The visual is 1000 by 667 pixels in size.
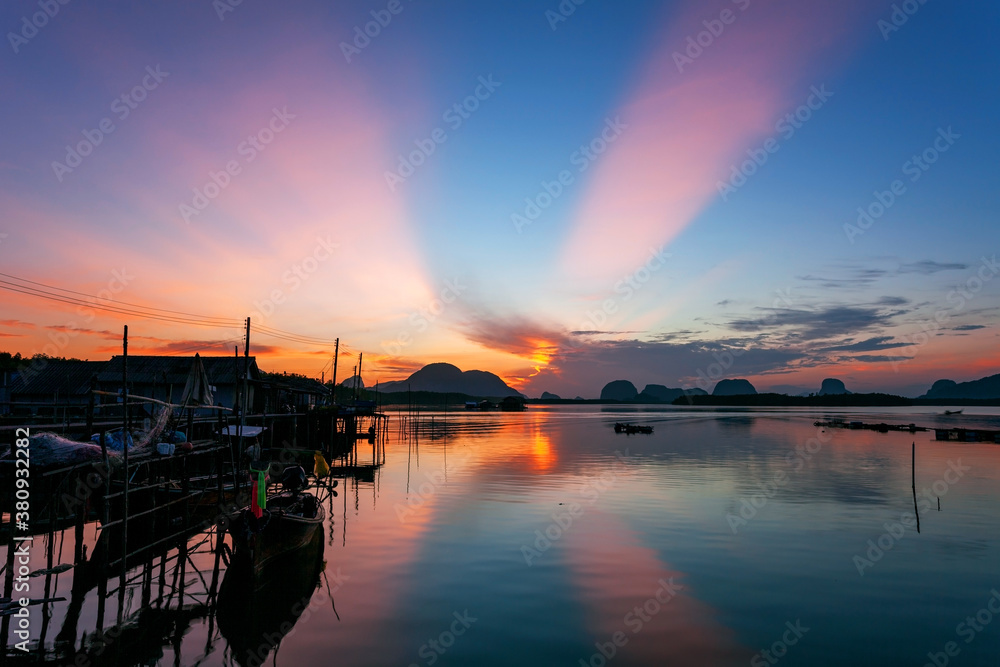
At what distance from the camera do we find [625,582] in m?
15.8

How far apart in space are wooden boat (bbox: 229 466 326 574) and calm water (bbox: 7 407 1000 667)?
32.8 inches

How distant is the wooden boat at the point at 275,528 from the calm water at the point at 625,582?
0.83 m

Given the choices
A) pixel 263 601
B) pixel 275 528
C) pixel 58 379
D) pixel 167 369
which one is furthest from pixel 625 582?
pixel 58 379

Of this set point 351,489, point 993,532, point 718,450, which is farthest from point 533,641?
point 718,450

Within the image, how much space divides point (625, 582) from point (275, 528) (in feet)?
31.8

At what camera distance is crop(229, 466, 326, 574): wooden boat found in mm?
14680

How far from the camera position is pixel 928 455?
154 ft

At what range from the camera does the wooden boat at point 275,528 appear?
1468 centimetres

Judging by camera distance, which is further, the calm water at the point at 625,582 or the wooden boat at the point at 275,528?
the wooden boat at the point at 275,528

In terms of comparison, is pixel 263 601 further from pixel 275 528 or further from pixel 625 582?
pixel 625 582

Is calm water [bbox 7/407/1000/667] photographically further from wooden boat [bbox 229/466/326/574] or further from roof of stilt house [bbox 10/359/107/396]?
roof of stilt house [bbox 10/359/107/396]

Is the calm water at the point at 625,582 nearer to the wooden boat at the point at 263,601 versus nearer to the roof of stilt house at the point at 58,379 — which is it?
the wooden boat at the point at 263,601

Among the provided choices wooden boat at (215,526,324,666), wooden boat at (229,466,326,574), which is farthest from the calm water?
wooden boat at (229,466,326,574)

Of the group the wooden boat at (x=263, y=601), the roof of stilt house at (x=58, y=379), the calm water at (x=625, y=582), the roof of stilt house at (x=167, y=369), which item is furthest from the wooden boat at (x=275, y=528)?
the roof of stilt house at (x=58, y=379)
